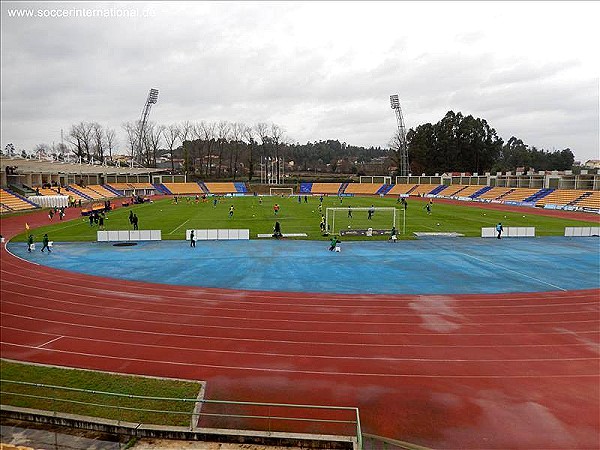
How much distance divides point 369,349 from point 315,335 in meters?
1.94

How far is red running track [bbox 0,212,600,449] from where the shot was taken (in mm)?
9539

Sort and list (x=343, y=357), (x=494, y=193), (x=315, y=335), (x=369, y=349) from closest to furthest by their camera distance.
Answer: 1. (x=343, y=357)
2. (x=369, y=349)
3. (x=315, y=335)
4. (x=494, y=193)

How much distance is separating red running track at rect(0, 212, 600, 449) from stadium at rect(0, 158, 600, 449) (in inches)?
2.4

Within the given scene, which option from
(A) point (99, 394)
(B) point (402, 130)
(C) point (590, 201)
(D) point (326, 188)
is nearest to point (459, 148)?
(B) point (402, 130)

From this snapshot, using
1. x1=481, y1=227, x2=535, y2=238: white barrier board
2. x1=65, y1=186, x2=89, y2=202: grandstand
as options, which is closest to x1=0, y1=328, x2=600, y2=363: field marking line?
x1=481, y1=227, x2=535, y2=238: white barrier board

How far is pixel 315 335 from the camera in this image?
14.2m

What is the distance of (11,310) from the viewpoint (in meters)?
16.7

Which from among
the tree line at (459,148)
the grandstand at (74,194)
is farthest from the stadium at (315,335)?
the tree line at (459,148)

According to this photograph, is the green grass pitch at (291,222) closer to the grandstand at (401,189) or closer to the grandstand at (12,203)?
the grandstand at (12,203)

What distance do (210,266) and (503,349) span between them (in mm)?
15790

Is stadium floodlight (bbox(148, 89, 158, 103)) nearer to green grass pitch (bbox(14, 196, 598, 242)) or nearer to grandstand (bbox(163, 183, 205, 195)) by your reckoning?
grandstand (bbox(163, 183, 205, 195))

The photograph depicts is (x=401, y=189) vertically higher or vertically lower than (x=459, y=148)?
lower

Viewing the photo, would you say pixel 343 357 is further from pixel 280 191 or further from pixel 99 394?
pixel 280 191

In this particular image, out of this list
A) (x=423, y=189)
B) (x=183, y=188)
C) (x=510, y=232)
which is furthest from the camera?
(x=183, y=188)
